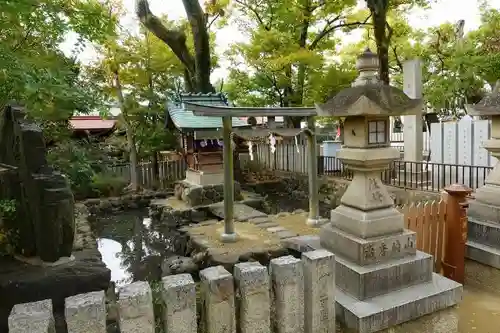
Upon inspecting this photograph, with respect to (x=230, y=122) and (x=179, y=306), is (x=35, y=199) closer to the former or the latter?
(x=179, y=306)

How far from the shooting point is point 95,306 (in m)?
2.26

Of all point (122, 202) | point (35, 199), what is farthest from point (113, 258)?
point (122, 202)

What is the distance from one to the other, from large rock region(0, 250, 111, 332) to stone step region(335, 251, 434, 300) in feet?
10.4

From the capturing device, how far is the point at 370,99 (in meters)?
3.57

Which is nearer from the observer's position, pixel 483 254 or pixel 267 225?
pixel 483 254

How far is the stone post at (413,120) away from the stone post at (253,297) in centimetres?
985

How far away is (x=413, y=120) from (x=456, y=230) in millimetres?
7381

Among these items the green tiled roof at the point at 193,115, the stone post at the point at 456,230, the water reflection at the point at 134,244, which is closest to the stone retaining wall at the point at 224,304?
the stone post at the point at 456,230

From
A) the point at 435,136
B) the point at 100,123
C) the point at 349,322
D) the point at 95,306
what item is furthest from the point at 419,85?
the point at 100,123

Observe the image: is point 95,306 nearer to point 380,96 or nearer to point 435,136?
point 380,96

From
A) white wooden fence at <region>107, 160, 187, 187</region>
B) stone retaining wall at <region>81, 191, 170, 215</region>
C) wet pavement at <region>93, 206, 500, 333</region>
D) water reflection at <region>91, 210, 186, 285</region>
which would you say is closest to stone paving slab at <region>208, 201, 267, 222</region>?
water reflection at <region>91, 210, 186, 285</region>

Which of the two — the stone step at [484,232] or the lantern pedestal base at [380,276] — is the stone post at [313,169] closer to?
the stone step at [484,232]

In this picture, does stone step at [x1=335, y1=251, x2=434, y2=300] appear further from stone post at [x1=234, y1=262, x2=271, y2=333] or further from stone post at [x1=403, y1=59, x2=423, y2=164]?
stone post at [x1=403, y1=59, x2=423, y2=164]

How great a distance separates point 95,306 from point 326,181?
12.0 meters
